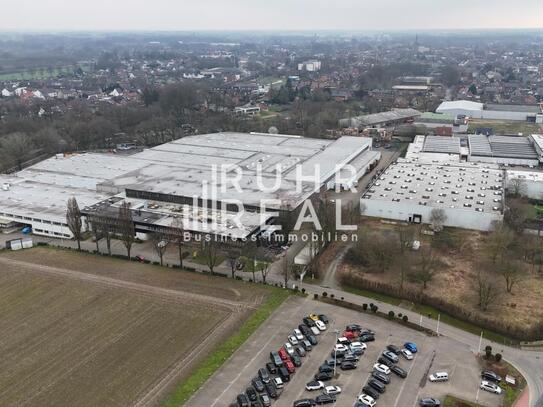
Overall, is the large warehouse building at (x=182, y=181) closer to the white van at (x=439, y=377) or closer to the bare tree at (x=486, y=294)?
the bare tree at (x=486, y=294)

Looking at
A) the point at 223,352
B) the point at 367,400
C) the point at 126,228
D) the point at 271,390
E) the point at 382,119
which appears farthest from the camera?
the point at 382,119

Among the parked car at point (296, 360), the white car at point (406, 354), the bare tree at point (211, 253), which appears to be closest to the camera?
the parked car at point (296, 360)

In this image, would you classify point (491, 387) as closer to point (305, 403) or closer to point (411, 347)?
point (411, 347)

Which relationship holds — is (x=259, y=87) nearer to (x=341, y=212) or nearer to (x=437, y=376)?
(x=341, y=212)

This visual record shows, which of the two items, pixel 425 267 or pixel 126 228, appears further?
pixel 126 228

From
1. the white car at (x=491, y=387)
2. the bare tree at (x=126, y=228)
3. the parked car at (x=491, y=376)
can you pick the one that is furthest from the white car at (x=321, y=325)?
the bare tree at (x=126, y=228)

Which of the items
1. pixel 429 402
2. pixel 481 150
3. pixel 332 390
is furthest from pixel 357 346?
pixel 481 150

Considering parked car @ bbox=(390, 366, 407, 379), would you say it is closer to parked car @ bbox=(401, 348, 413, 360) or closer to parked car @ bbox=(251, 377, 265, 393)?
parked car @ bbox=(401, 348, 413, 360)
